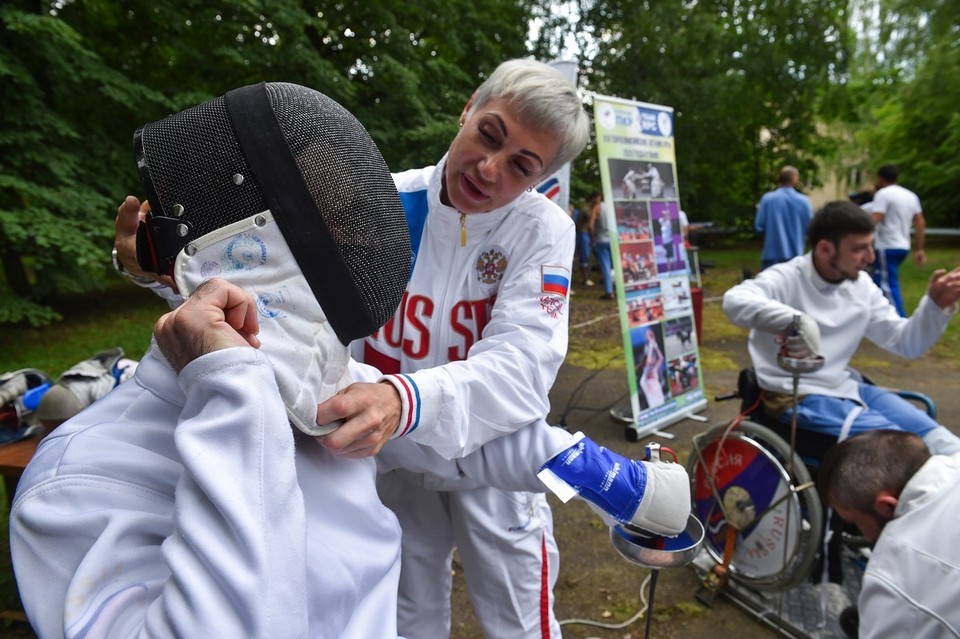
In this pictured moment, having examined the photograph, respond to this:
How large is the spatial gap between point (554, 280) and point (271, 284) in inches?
30.2

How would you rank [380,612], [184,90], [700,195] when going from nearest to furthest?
[380,612] → [184,90] → [700,195]

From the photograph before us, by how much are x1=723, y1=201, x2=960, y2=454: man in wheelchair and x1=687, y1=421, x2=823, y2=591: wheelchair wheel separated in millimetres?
274

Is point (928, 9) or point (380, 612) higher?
point (928, 9)

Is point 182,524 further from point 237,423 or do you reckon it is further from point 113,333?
point 113,333

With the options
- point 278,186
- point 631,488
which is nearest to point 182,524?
point 278,186

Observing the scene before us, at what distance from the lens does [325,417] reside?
2.78ft

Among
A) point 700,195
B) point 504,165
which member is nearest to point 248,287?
point 504,165

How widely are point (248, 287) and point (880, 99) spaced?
2428 cm

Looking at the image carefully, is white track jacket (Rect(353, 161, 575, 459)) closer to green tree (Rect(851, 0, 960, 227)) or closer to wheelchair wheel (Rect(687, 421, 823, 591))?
wheelchair wheel (Rect(687, 421, 823, 591))

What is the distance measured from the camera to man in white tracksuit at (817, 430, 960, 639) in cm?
128

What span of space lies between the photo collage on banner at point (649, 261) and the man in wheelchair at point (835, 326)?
1.28 m

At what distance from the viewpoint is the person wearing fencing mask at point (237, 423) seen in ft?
2.03

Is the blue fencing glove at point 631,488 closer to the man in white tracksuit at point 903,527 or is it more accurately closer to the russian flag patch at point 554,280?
the russian flag patch at point 554,280

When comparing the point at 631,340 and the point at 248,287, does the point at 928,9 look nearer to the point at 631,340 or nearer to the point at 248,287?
the point at 631,340
